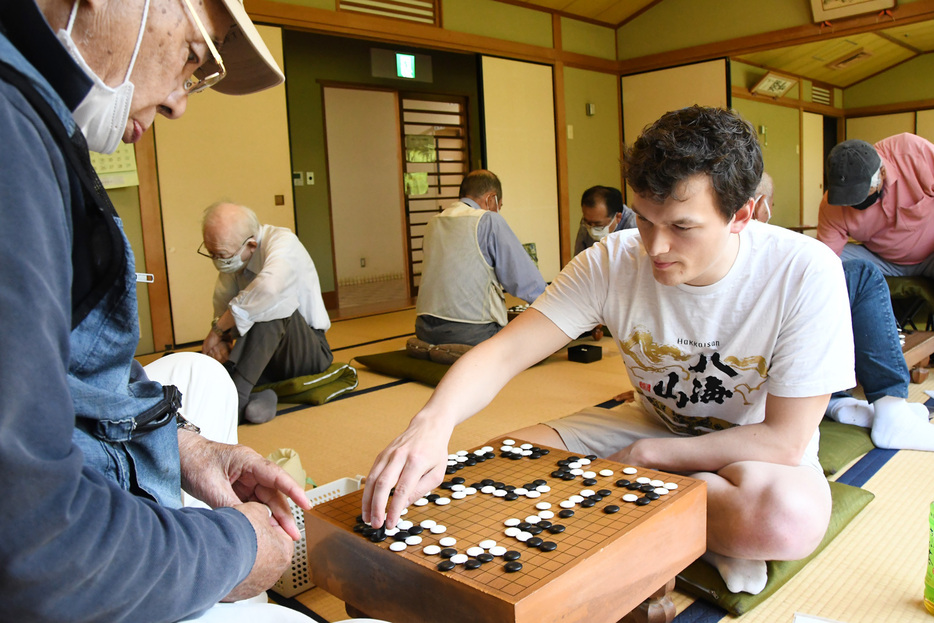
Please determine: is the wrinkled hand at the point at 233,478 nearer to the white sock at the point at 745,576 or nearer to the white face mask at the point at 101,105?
the white face mask at the point at 101,105

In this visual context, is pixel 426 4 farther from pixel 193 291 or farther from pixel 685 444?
pixel 685 444

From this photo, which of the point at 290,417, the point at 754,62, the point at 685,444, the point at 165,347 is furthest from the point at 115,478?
the point at 754,62

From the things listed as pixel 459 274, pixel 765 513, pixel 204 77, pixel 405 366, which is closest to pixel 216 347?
pixel 405 366

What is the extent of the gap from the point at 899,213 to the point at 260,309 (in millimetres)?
3308

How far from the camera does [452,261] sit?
12.6 feet

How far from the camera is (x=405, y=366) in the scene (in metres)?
3.82

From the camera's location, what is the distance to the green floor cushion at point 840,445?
2195 millimetres

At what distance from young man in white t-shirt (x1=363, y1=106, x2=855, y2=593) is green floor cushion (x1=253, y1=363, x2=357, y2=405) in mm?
1933

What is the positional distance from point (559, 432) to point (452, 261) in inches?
82.5

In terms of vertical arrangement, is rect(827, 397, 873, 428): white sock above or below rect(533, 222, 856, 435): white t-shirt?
below

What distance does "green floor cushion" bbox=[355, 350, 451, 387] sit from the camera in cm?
362

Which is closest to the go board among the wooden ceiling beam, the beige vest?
the beige vest

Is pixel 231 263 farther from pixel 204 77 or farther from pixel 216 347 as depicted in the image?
pixel 204 77

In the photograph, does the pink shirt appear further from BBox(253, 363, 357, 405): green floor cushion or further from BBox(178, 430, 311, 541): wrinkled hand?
BBox(178, 430, 311, 541): wrinkled hand
